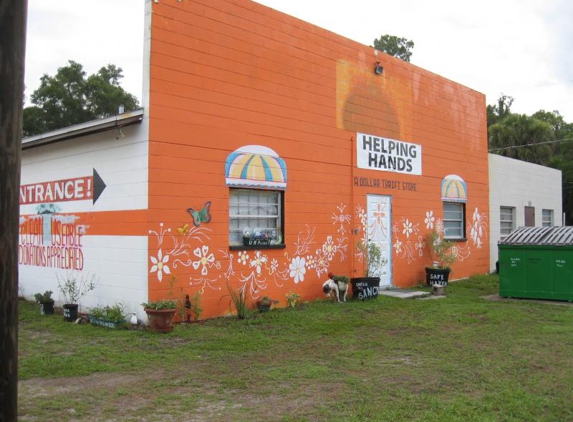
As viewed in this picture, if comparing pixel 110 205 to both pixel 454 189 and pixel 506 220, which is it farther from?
pixel 506 220

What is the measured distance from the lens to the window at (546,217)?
23003 mm

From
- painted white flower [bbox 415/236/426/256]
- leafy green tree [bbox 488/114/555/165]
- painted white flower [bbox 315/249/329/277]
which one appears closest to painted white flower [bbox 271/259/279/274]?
painted white flower [bbox 315/249/329/277]

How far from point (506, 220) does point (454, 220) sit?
4.26 metres

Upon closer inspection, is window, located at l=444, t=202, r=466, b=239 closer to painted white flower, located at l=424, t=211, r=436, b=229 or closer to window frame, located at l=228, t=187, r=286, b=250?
painted white flower, located at l=424, t=211, r=436, b=229

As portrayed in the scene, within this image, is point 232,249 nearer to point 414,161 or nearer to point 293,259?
point 293,259

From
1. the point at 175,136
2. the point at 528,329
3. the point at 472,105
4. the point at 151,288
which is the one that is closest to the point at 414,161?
the point at 472,105

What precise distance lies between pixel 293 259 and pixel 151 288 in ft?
11.6

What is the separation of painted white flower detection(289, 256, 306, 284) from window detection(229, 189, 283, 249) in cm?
56

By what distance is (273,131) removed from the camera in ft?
36.7

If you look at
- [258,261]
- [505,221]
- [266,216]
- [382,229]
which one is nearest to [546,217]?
[505,221]

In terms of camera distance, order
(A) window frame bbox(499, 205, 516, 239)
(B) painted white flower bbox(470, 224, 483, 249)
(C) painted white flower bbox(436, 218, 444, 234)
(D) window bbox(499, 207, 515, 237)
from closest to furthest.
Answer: (C) painted white flower bbox(436, 218, 444, 234)
(B) painted white flower bbox(470, 224, 483, 249)
(A) window frame bbox(499, 205, 516, 239)
(D) window bbox(499, 207, 515, 237)

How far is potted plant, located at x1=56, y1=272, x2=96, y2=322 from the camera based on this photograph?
377 inches

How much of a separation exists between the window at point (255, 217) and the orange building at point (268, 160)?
0.03m

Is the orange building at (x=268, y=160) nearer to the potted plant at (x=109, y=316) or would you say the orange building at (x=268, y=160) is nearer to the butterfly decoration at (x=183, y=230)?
the butterfly decoration at (x=183, y=230)
